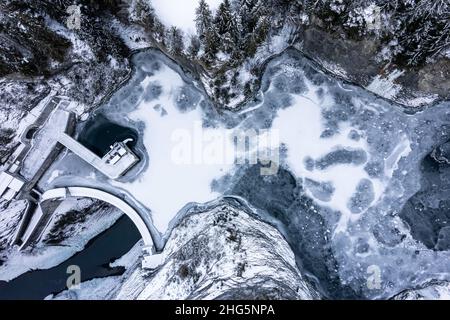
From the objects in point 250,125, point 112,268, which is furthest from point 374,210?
point 112,268

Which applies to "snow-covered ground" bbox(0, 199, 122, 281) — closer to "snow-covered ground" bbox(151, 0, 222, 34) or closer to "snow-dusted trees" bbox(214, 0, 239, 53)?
"snow-covered ground" bbox(151, 0, 222, 34)

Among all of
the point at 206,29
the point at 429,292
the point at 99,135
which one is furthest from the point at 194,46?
the point at 429,292

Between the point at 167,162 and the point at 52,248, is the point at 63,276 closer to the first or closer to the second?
the point at 52,248

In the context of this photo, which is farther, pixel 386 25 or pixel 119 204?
pixel 119 204

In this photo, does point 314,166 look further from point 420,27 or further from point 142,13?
point 142,13

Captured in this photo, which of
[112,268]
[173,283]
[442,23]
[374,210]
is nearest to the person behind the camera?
[173,283]
